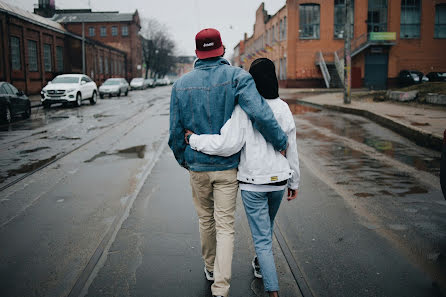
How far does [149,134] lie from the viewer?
43.8 feet

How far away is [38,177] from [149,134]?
19.1ft

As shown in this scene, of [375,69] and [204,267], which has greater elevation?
[375,69]

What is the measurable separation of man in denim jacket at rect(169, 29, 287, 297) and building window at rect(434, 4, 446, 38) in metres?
Result: 44.8

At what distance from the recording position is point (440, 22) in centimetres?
4184

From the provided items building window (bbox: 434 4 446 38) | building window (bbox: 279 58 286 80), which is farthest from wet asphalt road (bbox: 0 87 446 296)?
building window (bbox: 434 4 446 38)

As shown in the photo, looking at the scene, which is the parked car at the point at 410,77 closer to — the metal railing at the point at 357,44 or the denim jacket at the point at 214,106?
the metal railing at the point at 357,44

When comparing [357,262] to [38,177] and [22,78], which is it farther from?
[22,78]

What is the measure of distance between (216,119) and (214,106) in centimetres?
9

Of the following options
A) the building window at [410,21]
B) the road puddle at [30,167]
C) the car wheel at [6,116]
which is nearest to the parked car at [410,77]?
the building window at [410,21]

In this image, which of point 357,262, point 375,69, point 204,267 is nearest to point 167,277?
point 204,267

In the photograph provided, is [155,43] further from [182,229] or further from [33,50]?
[182,229]

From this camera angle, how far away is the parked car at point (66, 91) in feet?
80.7

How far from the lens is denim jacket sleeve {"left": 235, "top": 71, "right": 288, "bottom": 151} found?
2953 mm

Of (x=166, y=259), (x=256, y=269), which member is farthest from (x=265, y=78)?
(x=166, y=259)
